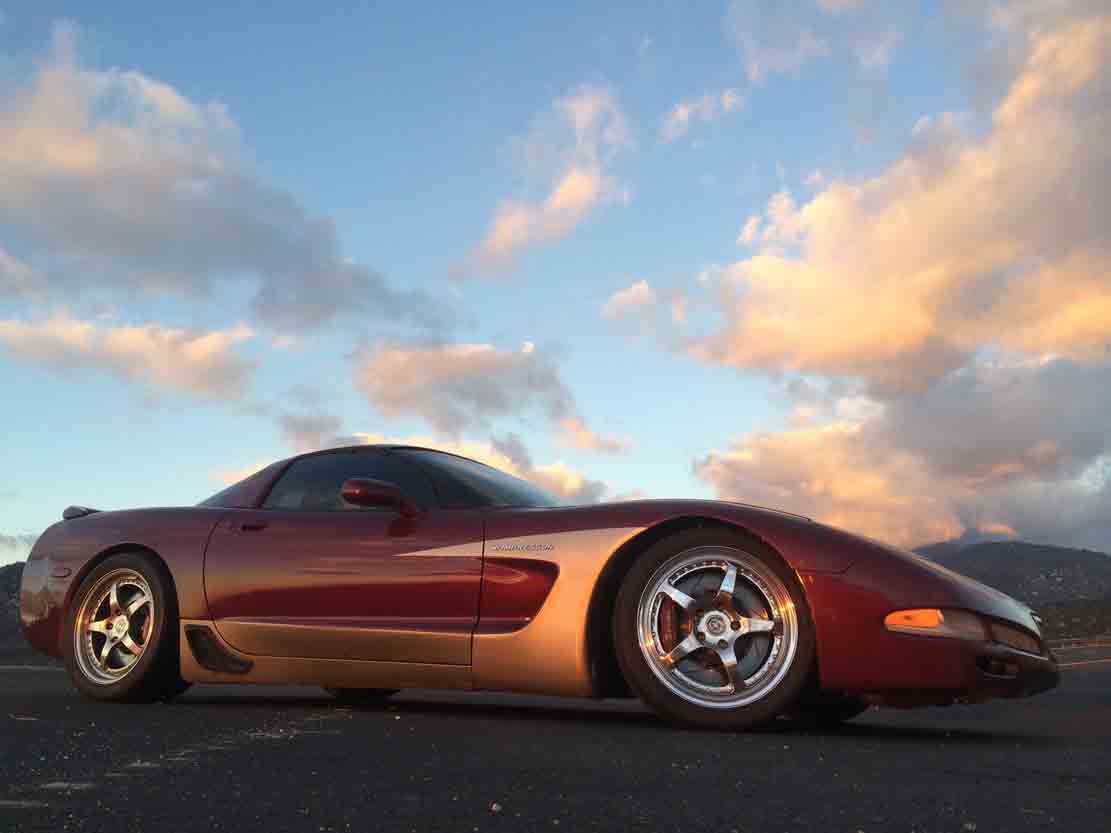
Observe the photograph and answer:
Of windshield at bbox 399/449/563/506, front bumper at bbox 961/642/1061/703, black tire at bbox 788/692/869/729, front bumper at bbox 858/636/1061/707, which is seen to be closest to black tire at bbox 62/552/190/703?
windshield at bbox 399/449/563/506

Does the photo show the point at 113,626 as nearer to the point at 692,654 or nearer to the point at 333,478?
the point at 333,478

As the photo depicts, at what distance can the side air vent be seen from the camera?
5.21m

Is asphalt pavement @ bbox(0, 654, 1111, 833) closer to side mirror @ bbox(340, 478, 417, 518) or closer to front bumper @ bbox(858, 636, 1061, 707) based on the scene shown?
front bumper @ bbox(858, 636, 1061, 707)

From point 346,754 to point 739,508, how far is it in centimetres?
192

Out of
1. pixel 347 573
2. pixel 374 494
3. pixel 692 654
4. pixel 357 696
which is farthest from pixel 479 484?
pixel 357 696

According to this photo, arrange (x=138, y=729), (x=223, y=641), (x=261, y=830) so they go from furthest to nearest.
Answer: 1. (x=223, y=641)
2. (x=138, y=729)
3. (x=261, y=830)

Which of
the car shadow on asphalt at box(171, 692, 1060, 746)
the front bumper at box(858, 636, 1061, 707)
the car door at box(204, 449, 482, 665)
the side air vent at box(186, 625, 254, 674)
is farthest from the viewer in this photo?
the side air vent at box(186, 625, 254, 674)

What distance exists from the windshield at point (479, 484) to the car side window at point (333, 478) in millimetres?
100

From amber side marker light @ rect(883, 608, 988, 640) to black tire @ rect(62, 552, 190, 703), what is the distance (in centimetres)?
342

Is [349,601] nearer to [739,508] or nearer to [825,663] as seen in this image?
[739,508]

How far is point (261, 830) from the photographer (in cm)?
217

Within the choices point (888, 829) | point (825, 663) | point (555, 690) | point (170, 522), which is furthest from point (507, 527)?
point (888, 829)

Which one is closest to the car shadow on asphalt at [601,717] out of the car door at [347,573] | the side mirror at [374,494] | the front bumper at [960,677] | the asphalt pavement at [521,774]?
the asphalt pavement at [521,774]

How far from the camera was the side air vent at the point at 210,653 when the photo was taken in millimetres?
5211
